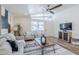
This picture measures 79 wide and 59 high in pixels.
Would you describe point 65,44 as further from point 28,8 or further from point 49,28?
point 28,8

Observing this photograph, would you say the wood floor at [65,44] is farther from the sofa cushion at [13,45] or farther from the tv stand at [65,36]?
the sofa cushion at [13,45]

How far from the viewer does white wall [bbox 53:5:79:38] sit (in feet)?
8.69

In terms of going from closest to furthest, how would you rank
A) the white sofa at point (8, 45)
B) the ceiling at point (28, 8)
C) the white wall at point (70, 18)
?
the white sofa at point (8, 45) → the ceiling at point (28, 8) → the white wall at point (70, 18)

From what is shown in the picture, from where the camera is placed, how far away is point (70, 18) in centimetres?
275

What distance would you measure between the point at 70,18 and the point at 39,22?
0.74 meters

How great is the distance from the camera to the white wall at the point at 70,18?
2648mm

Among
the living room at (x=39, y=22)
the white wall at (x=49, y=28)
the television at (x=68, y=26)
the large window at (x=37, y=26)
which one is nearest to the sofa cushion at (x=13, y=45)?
the living room at (x=39, y=22)

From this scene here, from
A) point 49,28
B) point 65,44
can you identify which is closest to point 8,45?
point 49,28

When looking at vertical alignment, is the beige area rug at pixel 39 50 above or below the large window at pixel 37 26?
below

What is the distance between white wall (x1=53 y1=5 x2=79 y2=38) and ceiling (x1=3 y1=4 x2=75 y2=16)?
0.41 ft

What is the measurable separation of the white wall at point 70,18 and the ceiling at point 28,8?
126 millimetres
